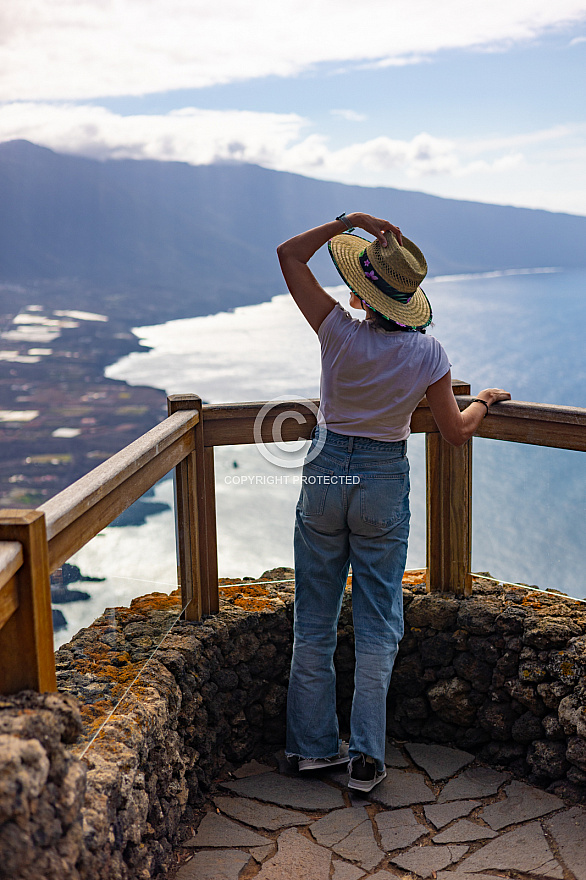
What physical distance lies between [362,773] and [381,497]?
3.24 feet

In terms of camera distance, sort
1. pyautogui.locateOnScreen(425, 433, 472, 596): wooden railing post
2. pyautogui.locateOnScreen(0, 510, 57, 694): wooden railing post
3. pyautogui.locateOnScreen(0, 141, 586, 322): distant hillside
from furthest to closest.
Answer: pyautogui.locateOnScreen(0, 141, 586, 322): distant hillside < pyautogui.locateOnScreen(425, 433, 472, 596): wooden railing post < pyautogui.locateOnScreen(0, 510, 57, 694): wooden railing post

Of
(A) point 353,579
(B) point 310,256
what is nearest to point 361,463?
(A) point 353,579

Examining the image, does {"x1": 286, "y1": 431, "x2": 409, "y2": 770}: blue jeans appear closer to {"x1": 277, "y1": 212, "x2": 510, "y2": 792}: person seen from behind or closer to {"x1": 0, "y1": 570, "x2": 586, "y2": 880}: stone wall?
{"x1": 277, "y1": 212, "x2": 510, "y2": 792}: person seen from behind

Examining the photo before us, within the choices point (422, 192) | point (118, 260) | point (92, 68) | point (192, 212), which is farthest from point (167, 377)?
point (92, 68)

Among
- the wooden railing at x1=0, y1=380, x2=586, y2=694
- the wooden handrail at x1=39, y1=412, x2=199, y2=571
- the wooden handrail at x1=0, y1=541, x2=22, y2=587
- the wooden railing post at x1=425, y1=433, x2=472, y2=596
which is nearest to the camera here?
the wooden handrail at x1=0, y1=541, x2=22, y2=587

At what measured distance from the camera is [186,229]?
8412cm

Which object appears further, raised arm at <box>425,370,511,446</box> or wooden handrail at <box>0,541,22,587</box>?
raised arm at <box>425,370,511,446</box>

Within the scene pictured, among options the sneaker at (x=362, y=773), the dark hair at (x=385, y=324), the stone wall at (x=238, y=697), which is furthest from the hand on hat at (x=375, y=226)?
the sneaker at (x=362, y=773)

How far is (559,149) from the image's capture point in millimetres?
81875

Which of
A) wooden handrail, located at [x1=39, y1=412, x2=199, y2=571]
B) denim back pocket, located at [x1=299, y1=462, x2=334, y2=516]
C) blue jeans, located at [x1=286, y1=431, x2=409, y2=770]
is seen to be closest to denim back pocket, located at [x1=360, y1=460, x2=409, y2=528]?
blue jeans, located at [x1=286, y1=431, x2=409, y2=770]

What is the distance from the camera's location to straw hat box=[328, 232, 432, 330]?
2301 mm

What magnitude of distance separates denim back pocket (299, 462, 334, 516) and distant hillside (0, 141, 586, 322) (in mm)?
40554

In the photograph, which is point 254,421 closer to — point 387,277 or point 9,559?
point 387,277

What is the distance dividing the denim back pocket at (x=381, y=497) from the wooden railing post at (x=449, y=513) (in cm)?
57
